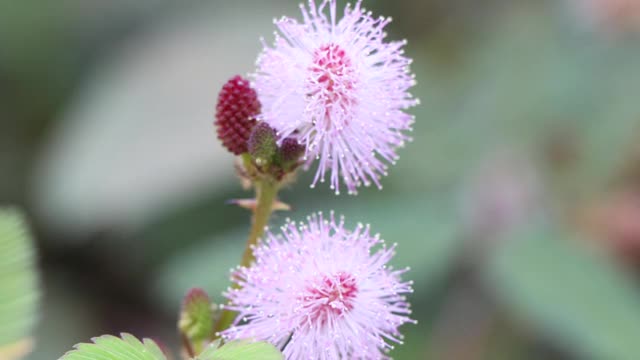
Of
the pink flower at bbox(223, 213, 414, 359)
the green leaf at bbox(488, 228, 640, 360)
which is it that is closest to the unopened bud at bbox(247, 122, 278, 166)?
the pink flower at bbox(223, 213, 414, 359)

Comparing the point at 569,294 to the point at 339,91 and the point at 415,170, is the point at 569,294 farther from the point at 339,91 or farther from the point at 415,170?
the point at 339,91

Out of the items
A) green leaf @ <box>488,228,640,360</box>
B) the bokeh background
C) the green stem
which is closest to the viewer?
the green stem

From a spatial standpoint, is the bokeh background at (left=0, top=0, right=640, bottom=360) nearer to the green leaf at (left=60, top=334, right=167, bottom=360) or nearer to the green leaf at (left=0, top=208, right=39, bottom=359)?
the green leaf at (left=0, top=208, right=39, bottom=359)

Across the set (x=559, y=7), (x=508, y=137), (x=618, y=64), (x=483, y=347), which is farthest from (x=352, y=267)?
(x=559, y=7)

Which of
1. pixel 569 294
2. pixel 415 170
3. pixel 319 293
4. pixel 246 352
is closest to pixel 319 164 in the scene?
pixel 319 293

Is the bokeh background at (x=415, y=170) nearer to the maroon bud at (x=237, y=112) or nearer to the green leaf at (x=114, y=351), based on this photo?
the maroon bud at (x=237, y=112)

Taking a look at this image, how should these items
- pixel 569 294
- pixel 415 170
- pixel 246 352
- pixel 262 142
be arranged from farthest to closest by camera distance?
1. pixel 415 170
2. pixel 569 294
3. pixel 262 142
4. pixel 246 352

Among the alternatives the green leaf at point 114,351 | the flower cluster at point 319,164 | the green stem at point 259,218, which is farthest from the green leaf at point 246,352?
the green stem at point 259,218
